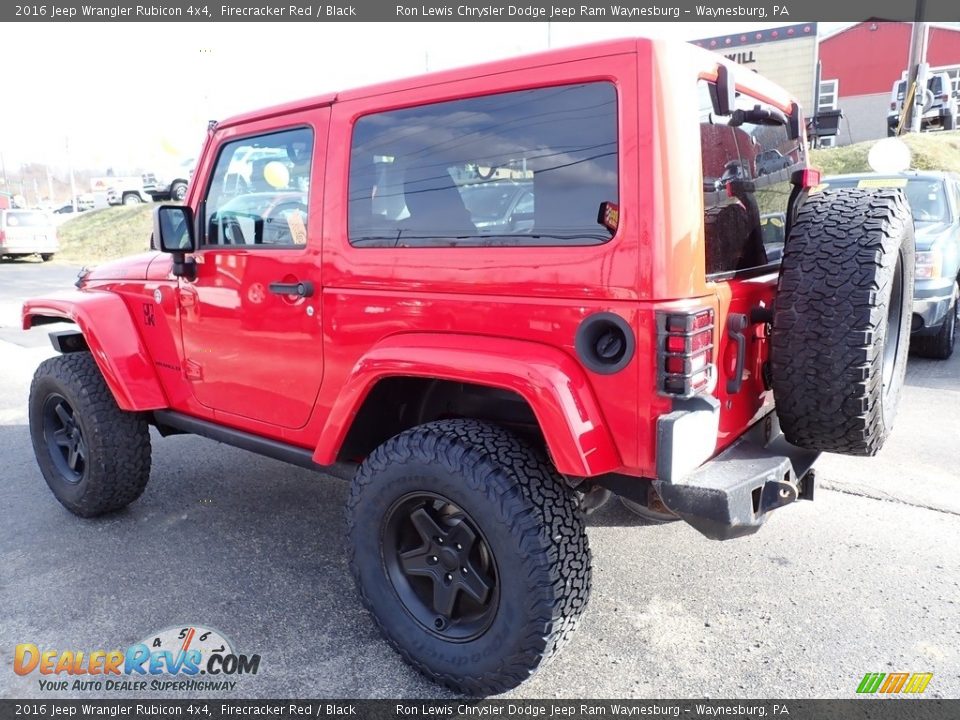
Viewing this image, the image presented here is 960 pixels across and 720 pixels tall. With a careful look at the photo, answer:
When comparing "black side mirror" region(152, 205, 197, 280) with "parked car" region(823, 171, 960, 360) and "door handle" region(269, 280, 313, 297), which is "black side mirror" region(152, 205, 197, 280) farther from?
"parked car" region(823, 171, 960, 360)

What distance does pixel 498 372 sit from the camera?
6.81 feet

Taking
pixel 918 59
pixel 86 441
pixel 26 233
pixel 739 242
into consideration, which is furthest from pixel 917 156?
pixel 26 233

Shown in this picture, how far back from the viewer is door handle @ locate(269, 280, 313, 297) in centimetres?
269

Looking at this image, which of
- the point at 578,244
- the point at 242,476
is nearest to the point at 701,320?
the point at 578,244

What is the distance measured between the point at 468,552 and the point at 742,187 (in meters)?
1.62

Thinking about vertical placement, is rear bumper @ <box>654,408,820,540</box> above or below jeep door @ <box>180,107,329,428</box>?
below

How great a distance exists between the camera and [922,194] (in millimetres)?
6863

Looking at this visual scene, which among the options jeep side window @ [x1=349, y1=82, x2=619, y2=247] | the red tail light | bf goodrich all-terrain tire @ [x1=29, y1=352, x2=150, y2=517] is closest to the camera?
the red tail light

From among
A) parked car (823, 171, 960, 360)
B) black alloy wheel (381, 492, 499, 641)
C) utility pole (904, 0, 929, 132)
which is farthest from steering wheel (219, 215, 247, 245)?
utility pole (904, 0, 929, 132)

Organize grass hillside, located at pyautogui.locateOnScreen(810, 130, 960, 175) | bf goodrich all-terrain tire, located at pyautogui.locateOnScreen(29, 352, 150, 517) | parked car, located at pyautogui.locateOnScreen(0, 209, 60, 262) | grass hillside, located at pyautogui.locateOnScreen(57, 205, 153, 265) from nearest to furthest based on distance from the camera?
bf goodrich all-terrain tire, located at pyautogui.locateOnScreen(29, 352, 150, 517), grass hillside, located at pyautogui.locateOnScreen(810, 130, 960, 175), parked car, located at pyautogui.locateOnScreen(0, 209, 60, 262), grass hillside, located at pyautogui.locateOnScreen(57, 205, 153, 265)

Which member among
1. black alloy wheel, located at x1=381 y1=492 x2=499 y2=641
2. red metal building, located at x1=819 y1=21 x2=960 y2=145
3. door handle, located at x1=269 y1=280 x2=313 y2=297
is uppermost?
red metal building, located at x1=819 y1=21 x2=960 y2=145

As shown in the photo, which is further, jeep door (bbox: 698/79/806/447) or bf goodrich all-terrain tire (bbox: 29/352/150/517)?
bf goodrich all-terrain tire (bbox: 29/352/150/517)

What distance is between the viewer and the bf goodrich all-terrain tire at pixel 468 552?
2104 millimetres

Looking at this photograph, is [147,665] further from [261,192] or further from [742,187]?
[742,187]
